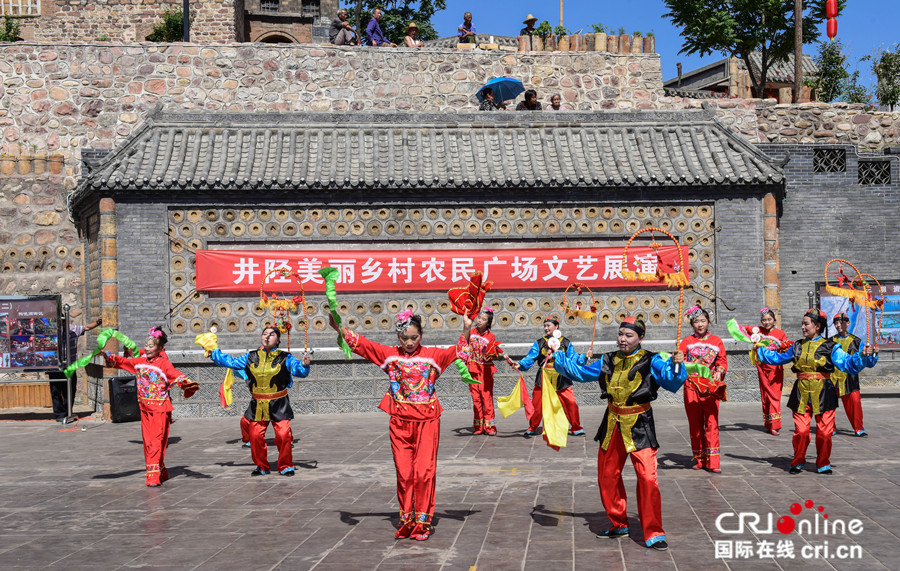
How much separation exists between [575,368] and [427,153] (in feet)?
29.0

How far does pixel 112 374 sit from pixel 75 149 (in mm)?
5898

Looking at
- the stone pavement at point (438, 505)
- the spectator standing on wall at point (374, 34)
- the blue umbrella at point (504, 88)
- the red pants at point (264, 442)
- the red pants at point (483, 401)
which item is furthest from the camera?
the spectator standing on wall at point (374, 34)

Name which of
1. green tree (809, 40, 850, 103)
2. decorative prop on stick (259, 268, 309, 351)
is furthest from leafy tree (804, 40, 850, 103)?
decorative prop on stick (259, 268, 309, 351)

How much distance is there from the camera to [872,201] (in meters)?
16.7

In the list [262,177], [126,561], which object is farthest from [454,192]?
[126,561]

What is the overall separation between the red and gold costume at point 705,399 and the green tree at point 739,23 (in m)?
20.2

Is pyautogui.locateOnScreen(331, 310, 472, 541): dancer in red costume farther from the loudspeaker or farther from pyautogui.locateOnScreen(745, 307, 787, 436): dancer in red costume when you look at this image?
the loudspeaker

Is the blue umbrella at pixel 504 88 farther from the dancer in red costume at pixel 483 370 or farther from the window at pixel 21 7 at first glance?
the window at pixel 21 7

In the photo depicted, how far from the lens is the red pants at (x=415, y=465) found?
702cm

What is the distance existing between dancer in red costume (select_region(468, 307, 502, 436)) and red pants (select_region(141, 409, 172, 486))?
4114mm

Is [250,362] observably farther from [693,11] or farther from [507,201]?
[693,11]

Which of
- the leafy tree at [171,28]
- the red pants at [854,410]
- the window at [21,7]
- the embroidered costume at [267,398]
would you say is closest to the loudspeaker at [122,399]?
the embroidered costume at [267,398]

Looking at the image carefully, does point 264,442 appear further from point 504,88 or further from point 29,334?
point 504,88

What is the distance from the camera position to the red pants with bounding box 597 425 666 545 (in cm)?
654
